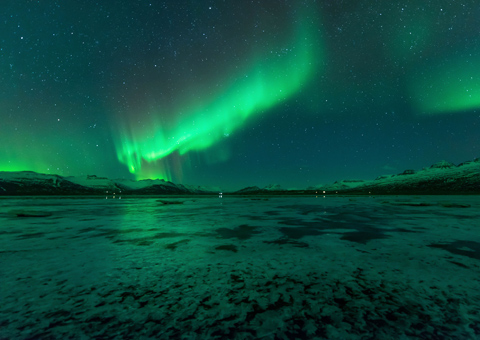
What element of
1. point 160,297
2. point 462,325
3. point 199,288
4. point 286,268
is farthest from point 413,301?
point 160,297

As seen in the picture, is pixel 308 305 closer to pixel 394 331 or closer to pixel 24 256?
pixel 394 331

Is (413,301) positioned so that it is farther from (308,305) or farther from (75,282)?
(75,282)

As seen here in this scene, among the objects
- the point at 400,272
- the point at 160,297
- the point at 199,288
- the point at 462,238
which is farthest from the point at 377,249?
the point at 160,297

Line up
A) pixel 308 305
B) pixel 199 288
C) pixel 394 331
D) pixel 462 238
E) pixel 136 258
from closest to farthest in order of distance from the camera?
pixel 394 331 < pixel 308 305 < pixel 199 288 < pixel 136 258 < pixel 462 238

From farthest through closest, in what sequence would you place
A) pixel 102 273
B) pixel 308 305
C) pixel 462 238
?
1. pixel 462 238
2. pixel 102 273
3. pixel 308 305

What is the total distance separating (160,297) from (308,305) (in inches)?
106

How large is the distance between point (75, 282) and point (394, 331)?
20.3ft

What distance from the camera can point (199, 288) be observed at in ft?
17.7

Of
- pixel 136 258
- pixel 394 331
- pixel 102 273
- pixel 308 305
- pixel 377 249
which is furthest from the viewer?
pixel 377 249

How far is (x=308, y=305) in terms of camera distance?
4.54m

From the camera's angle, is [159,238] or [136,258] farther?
[159,238]

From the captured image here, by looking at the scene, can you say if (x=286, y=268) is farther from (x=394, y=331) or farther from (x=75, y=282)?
(x=75, y=282)

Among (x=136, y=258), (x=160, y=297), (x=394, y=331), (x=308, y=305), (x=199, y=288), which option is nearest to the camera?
(x=394, y=331)

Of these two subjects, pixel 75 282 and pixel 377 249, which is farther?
pixel 377 249
